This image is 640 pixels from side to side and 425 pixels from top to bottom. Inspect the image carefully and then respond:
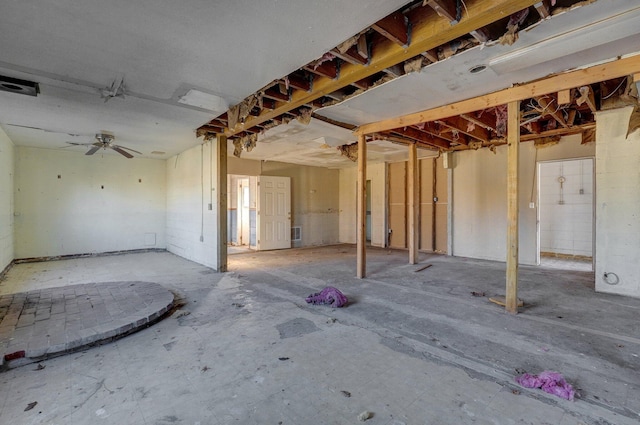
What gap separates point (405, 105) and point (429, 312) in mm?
2818

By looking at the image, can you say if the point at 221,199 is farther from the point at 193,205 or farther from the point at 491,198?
the point at 491,198

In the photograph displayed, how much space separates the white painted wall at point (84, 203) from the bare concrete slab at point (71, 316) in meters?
3.68

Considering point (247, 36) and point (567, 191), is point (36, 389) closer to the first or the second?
point (247, 36)

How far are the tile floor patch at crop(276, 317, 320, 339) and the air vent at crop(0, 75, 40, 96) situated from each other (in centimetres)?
388

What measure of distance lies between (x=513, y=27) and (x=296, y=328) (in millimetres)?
3331

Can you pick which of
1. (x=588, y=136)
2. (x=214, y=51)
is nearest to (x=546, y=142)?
(x=588, y=136)

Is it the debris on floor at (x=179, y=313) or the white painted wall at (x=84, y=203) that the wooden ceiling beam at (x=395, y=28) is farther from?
the white painted wall at (x=84, y=203)

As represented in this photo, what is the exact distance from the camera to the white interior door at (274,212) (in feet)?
27.7

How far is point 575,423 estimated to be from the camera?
68.7 inches

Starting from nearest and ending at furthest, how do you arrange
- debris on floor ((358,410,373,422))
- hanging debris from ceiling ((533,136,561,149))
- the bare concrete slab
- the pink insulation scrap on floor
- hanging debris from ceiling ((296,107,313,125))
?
debris on floor ((358,410,373,422)) → the pink insulation scrap on floor → the bare concrete slab → hanging debris from ceiling ((296,107,313,125)) → hanging debris from ceiling ((533,136,561,149))

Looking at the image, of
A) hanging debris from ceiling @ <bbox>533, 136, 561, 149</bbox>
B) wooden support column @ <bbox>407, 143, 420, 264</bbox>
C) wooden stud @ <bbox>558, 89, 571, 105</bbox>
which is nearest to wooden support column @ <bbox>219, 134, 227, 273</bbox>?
wooden support column @ <bbox>407, 143, 420, 264</bbox>

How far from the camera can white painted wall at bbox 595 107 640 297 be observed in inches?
Result: 163

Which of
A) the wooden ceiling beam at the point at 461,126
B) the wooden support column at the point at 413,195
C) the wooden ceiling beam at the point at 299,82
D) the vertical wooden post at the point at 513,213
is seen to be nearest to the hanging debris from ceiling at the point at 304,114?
the wooden ceiling beam at the point at 299,82

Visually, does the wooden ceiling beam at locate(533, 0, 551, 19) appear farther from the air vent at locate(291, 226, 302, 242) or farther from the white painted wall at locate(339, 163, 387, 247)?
the air vent at locate(291, 226, 302, 242)
